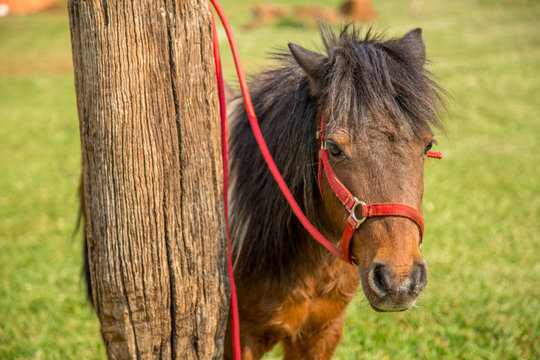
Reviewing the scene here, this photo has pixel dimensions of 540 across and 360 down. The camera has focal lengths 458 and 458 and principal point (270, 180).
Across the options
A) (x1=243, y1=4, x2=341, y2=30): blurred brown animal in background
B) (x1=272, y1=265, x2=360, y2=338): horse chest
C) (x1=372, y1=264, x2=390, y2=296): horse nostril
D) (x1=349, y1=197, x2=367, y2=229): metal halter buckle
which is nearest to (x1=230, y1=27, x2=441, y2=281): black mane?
(x1=272, y1=265, x2=360, y2=338): horse chest

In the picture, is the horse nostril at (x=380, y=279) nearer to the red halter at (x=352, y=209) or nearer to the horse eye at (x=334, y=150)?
the red halter at (x=352, y=209)

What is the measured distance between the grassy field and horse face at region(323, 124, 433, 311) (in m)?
0.31

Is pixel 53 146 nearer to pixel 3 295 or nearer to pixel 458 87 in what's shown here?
pixel 3 295

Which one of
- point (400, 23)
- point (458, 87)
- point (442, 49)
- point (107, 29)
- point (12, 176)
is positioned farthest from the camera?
point (400, 23)

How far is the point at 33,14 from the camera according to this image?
24031mm

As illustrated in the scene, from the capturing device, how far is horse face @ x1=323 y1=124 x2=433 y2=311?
63.6 inches

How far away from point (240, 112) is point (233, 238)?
0.71 m

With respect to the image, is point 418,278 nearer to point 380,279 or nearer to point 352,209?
point 380,279

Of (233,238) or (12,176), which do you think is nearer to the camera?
(233,238)

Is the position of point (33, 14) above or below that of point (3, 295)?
above

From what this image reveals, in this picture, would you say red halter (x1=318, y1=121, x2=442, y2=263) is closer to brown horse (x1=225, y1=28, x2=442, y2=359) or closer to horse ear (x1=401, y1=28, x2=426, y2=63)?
brown horse (x1=225, y1=28, x2=442, y2=359)

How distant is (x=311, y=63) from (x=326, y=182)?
50cm

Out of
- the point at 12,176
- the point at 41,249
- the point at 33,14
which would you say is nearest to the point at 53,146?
the point at 12,176

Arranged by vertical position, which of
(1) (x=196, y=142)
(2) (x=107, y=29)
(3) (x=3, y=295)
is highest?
(2) (x=107, y=29)
